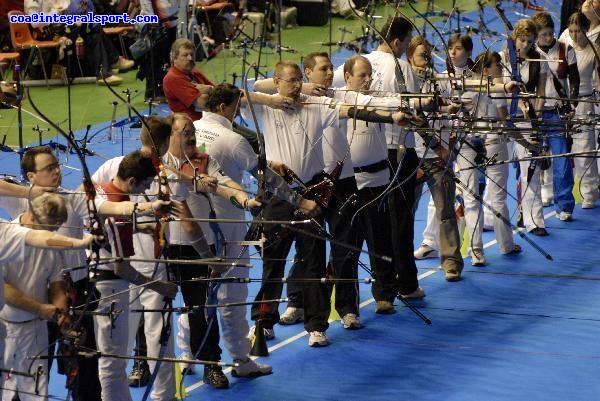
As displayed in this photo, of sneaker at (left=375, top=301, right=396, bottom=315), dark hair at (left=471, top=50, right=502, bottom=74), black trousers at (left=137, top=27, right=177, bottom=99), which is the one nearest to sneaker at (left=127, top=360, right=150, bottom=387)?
sneaker at (left=375, top=301, right=396, bottom=315)

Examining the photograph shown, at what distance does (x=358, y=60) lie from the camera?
7133mm

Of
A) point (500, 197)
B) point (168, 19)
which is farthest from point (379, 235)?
point (168, 19)

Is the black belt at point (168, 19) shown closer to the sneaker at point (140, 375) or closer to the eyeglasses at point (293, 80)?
the eyeglasses at point (293, 80)

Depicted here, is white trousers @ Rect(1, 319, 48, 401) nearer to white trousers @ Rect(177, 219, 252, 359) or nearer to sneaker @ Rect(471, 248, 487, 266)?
white trousers @ Rect(177, 219, 252, 359)

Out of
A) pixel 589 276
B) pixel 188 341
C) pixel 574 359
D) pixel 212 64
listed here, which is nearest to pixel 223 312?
pixel 188 341

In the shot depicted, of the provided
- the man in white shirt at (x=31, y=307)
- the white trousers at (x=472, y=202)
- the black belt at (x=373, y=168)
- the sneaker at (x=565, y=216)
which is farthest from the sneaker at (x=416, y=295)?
the man in white shirt at (x=31, y=307)

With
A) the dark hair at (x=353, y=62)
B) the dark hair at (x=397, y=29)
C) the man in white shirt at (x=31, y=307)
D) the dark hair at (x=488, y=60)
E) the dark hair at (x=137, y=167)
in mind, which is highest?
the dark hair at (x=397, y=29)

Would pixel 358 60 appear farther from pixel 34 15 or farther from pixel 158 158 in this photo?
pixel 34 15

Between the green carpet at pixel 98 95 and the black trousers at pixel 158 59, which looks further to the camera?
the black trousers at pixel 158 59

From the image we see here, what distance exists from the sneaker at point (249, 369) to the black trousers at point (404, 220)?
1471 mm

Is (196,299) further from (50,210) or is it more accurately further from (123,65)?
(123,65)

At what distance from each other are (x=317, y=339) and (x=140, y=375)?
1.11 m

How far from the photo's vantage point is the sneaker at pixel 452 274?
8.27 meters

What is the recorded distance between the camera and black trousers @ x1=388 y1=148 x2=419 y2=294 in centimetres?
763
